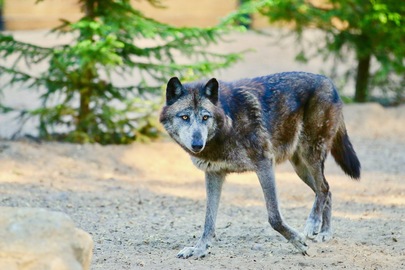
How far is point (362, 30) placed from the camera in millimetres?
14859

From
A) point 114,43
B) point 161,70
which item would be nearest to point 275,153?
point 114,43

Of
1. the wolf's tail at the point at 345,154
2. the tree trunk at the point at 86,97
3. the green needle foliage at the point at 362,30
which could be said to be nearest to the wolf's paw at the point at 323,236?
the wolf's tail at the point at 345,154

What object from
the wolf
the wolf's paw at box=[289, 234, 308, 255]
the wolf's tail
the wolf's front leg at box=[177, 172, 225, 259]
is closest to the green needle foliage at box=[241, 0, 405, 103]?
the wolf's tail

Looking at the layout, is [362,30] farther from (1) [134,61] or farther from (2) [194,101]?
(2) [194,101]

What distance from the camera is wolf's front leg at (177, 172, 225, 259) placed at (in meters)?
6.61

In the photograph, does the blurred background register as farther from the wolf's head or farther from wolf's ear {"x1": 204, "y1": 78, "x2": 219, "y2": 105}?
wolf's ear {"x1": 204, "y1": 78, "x2": 219, "y2": 105}

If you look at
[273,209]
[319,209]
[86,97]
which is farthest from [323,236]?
[86,97]

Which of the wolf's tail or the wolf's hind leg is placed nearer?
the wolf's hind leg

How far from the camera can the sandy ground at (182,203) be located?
650cm

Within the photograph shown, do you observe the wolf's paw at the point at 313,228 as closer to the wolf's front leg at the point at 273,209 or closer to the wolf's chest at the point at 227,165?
the wolf's front leg at the point at 273,209

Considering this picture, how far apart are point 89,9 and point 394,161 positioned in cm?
557

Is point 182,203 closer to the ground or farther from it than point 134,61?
closer to the ground

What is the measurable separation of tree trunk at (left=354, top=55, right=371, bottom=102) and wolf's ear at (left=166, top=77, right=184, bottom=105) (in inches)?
395

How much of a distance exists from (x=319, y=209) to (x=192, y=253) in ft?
5.19
